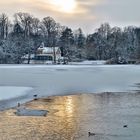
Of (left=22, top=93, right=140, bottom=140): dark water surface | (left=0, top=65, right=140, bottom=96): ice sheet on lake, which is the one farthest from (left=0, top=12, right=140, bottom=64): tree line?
(left=22, top=93, right=140, bottom=140): dark water surface

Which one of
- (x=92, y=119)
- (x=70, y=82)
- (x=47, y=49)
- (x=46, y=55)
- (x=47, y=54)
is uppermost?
(x=47, y=49)

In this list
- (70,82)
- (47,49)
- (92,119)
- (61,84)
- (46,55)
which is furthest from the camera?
(47,49)

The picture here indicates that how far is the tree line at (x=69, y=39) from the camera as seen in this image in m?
113

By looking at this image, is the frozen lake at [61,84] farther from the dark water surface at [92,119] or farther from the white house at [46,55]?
the white house at [46,55]

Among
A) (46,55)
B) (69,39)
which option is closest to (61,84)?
(46,55)

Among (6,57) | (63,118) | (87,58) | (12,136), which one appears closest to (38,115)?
(63,118)

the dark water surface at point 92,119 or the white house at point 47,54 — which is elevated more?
the white house at point 47,54

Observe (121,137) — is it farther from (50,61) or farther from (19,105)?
(50,61)

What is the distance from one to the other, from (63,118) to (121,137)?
12.3ft

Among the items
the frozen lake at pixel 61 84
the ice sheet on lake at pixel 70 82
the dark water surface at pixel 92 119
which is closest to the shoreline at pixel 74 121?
the dark water surface at pixel 92 119

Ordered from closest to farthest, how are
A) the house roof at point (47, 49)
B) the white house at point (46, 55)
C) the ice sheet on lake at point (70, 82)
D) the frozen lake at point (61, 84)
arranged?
the frozen lake at point (61, 84) < the ice sheet on lake at point (70, 82) < the white house at point (46, 55) < the house roof at point (47, 49)

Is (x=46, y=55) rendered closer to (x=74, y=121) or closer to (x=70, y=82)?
(x=70, y=82)

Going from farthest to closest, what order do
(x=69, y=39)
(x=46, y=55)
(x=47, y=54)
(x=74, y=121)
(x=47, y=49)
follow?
1. (x=69, y=39)
2. (x=47, y=49)
3. (x=46, y=55)
4. (x=47, y=54)
5. (x=74, y=121)

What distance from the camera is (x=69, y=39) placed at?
131375 mm
